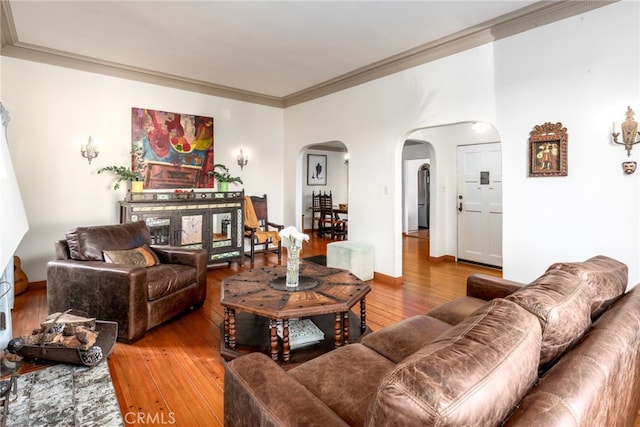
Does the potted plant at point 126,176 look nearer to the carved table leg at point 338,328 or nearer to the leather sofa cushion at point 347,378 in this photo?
the carved table leg at point 338,328

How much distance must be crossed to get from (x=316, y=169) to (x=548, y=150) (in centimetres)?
668

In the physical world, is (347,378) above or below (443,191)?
below

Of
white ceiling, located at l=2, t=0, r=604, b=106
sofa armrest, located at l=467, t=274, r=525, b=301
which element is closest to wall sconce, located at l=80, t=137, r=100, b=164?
white ceiling, located at l=2, t=0, r=604, b=106

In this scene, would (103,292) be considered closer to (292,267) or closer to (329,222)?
(292,267)

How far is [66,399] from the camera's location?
194 centimetres

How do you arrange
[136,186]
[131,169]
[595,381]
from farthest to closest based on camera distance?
[131,169] < [136,186] < [595,381]

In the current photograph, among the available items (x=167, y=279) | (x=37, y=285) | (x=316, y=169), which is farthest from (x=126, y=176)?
(x=316, y=169)

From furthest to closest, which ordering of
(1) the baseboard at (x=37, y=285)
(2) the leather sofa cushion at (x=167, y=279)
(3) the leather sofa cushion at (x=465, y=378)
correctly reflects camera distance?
(1) the baseboard at (x=37, y=285) → (2) the leather sofa cushion at (x=167, y=279) → (3) the leather sofa cushion at (x=465, y=378)

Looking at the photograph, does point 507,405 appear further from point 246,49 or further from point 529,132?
point 246,49

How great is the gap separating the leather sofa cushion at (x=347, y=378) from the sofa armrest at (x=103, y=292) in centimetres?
182

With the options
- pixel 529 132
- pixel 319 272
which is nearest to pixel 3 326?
pixel 319 272

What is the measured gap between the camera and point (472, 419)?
0.73 m

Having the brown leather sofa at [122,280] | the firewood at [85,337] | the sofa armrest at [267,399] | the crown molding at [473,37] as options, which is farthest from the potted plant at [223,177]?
the sofa armrest at [267,399]

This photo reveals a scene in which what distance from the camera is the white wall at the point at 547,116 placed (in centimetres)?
267
